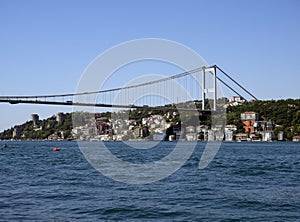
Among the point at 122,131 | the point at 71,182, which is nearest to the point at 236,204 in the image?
the point at 71,182

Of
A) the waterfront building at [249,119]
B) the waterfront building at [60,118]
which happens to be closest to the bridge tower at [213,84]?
the waterfront building at [249,119]

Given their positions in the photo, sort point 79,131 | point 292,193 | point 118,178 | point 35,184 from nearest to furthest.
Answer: point 292,193
point 35,184
point 118,178
point 79,131

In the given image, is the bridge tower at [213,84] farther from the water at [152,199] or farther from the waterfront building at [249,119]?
the water at [152,199]

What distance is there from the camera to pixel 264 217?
30.3 feet

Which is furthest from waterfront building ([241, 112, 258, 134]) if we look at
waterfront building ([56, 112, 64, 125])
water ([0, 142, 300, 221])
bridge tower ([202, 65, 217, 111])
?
water ([0, 142, 300, 221])

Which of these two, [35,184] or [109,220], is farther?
[35,184]

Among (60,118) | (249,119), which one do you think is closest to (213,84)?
(249,119)

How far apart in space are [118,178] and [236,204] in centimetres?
597

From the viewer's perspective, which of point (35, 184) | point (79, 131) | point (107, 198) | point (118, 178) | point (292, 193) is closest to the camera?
point (107, 198)

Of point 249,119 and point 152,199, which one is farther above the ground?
point 249,119

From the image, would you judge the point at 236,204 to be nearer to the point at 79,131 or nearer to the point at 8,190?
the point at 8,190

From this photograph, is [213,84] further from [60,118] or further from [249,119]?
[60,118]

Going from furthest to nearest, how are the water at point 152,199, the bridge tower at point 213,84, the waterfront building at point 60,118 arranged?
the waterfront building at point 60,118, the bridge tower at point 213,84, the water at point 152,199

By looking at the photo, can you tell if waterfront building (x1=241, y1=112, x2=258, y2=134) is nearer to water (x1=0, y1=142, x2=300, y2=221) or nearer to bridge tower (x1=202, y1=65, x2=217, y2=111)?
bridge tower (x1=202, y1=65, x2=217, y2=111)
